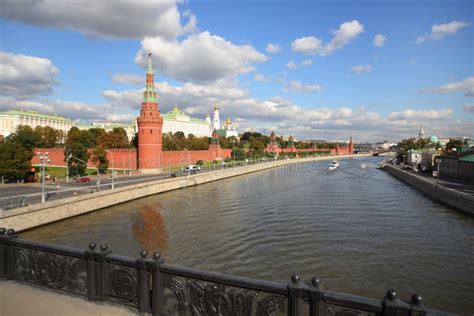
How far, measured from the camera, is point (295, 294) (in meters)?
3.91

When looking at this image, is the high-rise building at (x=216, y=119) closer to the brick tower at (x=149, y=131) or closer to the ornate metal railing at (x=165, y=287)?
the brick tower at (x=149, y=131)

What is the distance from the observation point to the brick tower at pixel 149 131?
5458 centimetres

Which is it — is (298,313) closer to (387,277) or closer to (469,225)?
(387,277)

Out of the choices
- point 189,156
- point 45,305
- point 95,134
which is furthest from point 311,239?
point 95,134

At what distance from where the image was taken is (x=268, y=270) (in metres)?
13.1

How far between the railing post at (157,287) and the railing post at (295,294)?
5.53 ft

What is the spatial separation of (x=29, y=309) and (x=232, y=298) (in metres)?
2.84

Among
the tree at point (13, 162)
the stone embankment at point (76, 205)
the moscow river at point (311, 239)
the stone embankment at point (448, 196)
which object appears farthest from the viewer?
the tree at point (13, 162)

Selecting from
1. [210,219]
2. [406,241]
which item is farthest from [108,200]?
[406,241]

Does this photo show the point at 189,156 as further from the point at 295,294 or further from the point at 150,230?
the point at 295,294

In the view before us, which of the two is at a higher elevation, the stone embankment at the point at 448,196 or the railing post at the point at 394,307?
the railing post at the point at 394,307

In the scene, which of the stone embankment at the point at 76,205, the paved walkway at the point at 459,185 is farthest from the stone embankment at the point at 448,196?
the stone embankment at the point at 76,205

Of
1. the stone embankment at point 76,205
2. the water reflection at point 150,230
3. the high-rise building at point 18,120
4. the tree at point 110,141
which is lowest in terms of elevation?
the water reflection at point 150,230

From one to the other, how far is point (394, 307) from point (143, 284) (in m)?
3.03
